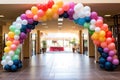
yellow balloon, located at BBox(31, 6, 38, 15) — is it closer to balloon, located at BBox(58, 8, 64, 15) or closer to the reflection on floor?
balloon, located at BBox(58, 8, 64, 15)

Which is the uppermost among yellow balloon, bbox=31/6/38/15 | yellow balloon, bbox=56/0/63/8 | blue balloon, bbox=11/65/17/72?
yellow balloon, bbox=56/0/63/8

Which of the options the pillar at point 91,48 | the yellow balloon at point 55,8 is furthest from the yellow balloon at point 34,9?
the pillar at point 91,48

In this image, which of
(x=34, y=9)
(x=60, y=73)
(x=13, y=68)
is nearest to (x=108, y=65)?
(x=60, y=73)

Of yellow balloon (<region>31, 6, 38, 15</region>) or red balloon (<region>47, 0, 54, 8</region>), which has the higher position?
red balloon (<region>47, 0, 54, 8</region>)

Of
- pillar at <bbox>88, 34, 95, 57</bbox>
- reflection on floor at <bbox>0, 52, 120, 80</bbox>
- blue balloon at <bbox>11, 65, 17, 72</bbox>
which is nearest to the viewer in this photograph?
reflection on floor at <bbox>0, 52, 120, 80</bbox>

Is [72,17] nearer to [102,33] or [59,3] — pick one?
[59,3]

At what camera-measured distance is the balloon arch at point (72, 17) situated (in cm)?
1115

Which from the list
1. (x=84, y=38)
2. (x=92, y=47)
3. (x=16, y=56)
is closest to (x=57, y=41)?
(x=84, y=38)

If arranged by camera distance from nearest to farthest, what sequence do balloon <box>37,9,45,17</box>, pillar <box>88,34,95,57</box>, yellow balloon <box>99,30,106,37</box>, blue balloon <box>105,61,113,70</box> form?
yellow balloon <box>99,30,106,37</box>, balloon <box>37,9,45,17</box>, blue balloon <box>105,61,113,70</box>, pillar <box>88,34,95,57</box>

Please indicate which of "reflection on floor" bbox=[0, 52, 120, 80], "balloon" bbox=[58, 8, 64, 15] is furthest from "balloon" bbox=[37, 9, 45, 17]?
"reflection on floor" bbox=[0, 52, 120, 80]

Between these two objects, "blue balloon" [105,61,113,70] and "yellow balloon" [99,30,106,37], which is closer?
"yellow balloon" [99,30,106,37]

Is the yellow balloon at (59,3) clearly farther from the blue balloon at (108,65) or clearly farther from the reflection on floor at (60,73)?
the blue balloon at (108,65)

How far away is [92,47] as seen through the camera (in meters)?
22.2

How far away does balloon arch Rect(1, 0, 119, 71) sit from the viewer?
11.1m
